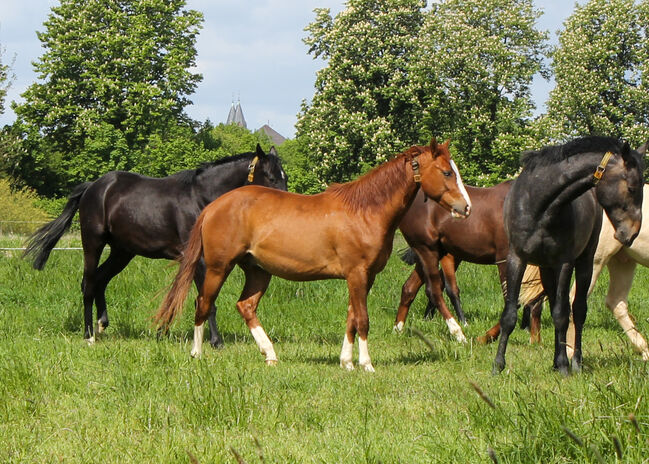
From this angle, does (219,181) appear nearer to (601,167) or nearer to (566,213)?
(566,213)

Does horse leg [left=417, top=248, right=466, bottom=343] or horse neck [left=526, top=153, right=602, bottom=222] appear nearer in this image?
horse neck [left=526, top=153, right=602, bottom=222]

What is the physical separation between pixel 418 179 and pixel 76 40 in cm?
3976

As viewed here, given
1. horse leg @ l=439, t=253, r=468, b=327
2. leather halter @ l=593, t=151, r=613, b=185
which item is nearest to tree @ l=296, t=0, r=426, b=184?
horse leg @ l=439, t=253, r=468, b=327

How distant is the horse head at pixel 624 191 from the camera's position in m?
5.75

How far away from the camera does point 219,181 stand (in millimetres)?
8977

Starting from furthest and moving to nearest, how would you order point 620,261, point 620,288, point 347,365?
point 620,261
point 620,288
point 347,365

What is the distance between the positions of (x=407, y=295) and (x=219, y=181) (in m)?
3.14

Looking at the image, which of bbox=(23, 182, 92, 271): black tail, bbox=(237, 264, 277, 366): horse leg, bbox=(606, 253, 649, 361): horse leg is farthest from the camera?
bbox=(23, 182, 92, 271): black tail

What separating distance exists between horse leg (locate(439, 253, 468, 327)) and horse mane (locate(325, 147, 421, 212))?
3738 mm

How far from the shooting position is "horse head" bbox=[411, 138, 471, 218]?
21.9 feet

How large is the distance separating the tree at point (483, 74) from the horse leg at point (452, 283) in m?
30.4

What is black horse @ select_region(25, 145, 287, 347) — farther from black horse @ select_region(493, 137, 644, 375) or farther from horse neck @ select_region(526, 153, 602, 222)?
horse neck @ select_region(526, 153, 602, 222)

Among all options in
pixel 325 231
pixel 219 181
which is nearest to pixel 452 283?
pixel 219 181

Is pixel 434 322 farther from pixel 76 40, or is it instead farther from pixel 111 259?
pixel 76 40
